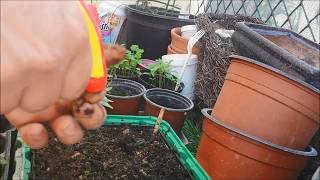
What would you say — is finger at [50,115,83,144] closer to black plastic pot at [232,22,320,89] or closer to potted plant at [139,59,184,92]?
black plastic pot at [232,22,320,89]

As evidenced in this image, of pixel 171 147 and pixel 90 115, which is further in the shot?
pixel 171 147

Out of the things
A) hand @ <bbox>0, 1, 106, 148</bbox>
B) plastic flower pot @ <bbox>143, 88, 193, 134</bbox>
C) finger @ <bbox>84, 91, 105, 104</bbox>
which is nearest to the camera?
hand @ <bbox>0, 1, 106, 148</bbox>

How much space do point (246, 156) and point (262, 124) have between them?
0.12 m

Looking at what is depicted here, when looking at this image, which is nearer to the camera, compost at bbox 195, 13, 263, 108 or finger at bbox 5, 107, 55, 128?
finger at bbox 5, 107, 55, 128

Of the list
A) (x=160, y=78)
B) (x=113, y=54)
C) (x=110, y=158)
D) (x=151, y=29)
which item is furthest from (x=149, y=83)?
(x=113, y=54)

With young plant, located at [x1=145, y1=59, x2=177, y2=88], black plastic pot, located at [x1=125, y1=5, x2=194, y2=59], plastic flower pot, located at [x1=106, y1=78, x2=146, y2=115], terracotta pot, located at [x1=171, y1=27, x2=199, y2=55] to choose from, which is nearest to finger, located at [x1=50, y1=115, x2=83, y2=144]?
plastic flower pot, located at [x1=106, y1=78, x2=146, y2=115]

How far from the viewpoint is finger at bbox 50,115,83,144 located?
0.56 m

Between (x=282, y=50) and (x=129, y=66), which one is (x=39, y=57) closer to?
(x=282, y=50)

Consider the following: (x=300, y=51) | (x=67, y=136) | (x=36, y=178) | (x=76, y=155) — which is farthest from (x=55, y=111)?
(x=300, y=51)

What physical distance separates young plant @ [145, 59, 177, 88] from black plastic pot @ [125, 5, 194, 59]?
506 millimetres

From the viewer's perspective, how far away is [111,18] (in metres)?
2.56

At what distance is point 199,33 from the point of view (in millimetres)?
1902

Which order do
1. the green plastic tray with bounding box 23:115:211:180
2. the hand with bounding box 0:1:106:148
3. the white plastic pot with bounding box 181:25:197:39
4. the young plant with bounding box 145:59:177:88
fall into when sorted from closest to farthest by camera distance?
the hand with bounding box 0:1:106:148 < the green plastic tray with bounding box 23:115:211:180 < the young plant with bounding box 145:59:177:88 < the white plastic pot with bounding box 181:25:197:39

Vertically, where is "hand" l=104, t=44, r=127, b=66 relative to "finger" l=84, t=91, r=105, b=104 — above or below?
above
